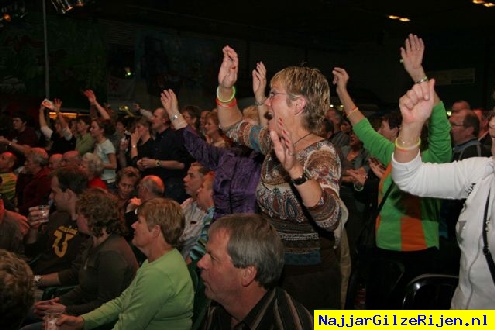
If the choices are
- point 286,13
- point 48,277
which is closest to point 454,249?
point 48,277

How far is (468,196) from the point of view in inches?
65.9

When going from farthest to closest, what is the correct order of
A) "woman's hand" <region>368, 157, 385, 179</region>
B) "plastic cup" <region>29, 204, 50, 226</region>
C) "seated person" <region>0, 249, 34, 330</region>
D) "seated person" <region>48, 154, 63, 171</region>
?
"seated person" <region>48, 154, 63, 171</region> → "plastic cup" <region>29, 204, 50, 226</region> → "woman's hand" <region>368, 157, 385, 179</region> → "seated person" <region>0, 249, 34, 330</region>

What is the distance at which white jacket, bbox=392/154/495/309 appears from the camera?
61.9 inches

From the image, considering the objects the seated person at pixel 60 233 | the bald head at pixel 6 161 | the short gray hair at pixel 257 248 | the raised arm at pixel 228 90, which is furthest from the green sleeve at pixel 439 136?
the bald head at pixel 6 161

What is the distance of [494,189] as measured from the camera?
1598mm

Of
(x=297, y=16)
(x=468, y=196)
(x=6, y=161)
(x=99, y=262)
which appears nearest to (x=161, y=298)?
(x=99, y=262)

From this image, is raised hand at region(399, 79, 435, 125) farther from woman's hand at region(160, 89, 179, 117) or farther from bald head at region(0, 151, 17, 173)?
bald head at region(0, 151, 17, 173)

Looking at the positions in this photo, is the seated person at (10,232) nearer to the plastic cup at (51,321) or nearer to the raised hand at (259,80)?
the plastic cup at (51,321)

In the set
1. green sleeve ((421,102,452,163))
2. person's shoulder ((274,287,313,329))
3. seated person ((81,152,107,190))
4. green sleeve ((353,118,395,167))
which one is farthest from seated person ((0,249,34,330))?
seated person ((81,152,107,190))

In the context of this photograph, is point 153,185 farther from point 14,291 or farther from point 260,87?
point 14,291

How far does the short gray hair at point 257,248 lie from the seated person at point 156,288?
2.83 ft

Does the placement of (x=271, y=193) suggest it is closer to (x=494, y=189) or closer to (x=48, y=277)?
(x=494, y=189)

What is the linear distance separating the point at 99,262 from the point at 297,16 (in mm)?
10587

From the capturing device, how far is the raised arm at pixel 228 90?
7.66ft
